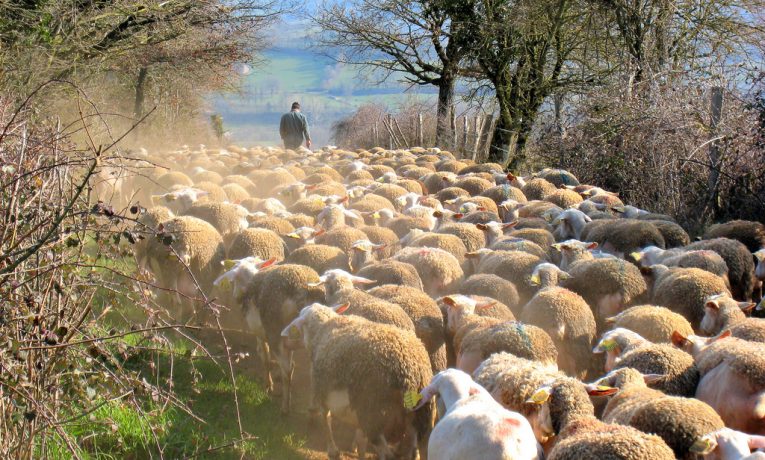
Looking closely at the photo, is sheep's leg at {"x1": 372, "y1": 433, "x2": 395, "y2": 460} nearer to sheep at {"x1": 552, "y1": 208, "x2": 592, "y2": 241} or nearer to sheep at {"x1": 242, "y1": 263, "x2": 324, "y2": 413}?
sheep at {"x1": 242, "y1": 263, "x2": 324, "y2": 413}

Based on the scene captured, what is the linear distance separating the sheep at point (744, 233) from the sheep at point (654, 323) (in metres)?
3.03

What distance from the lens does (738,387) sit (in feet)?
13.9

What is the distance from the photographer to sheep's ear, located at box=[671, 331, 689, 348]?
5148 mm

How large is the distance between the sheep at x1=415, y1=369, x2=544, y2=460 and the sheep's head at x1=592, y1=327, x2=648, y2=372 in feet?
A: 4.63

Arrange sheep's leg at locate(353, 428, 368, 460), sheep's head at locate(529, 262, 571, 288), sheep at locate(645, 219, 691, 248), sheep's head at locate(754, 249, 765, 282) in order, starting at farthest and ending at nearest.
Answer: sheep at locate(645, 219, 691, 248) < sheep's head at locate(754, 249, 765, 282) < sheep's head at locate(529, 262, 571, 288) < sheep's leg at locate(353, 428, 368, 460)

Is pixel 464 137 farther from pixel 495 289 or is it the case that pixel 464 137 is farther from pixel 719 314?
pixel 719 314

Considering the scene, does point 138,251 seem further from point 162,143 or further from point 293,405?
point 162,143

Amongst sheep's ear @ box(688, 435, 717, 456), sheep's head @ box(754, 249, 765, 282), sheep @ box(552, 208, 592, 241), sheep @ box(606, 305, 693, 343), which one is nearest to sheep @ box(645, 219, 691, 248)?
sheep @ box(552, 208, 592, 241)

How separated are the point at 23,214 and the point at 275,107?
526ft

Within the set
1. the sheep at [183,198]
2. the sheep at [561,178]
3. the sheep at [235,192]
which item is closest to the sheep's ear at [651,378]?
the sheep at [183,198]

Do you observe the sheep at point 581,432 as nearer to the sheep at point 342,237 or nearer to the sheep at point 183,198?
the sheep at point 342,237

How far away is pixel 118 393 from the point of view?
342 cm

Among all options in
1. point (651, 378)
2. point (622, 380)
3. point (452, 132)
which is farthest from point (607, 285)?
point (452, 132)

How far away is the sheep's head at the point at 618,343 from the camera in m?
5.08
